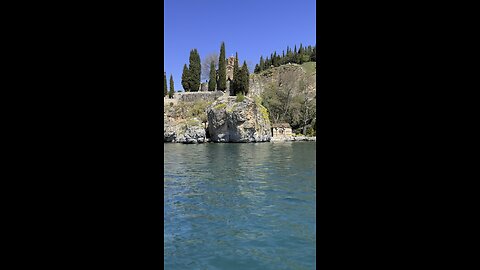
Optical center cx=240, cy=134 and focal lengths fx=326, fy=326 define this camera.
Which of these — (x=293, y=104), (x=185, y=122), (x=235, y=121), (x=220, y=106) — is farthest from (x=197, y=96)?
(x=293, y=104)

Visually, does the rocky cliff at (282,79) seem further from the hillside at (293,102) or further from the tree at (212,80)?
the tree at (212,80)

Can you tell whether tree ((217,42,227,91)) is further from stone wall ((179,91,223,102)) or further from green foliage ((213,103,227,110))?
green foliage ((213,103,227,110))

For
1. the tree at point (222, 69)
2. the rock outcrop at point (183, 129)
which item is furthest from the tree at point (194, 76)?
the rock outcrop at point (183, 129)

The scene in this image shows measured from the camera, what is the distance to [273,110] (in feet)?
229

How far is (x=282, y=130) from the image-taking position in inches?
2534

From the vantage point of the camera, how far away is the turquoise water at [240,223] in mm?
7289

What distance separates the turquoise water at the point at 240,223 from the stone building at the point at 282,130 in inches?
1791

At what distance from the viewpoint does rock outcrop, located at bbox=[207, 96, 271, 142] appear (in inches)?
2175

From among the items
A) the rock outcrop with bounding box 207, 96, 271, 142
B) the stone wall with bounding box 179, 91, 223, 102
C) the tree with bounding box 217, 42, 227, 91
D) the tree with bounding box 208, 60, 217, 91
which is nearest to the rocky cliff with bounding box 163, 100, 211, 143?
the stone wall with bounding box 179, 91, 223, 102

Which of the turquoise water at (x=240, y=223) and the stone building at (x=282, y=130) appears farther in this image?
the stone building at (x=282, y=130)

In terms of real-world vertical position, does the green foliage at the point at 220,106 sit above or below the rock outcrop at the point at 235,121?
above
